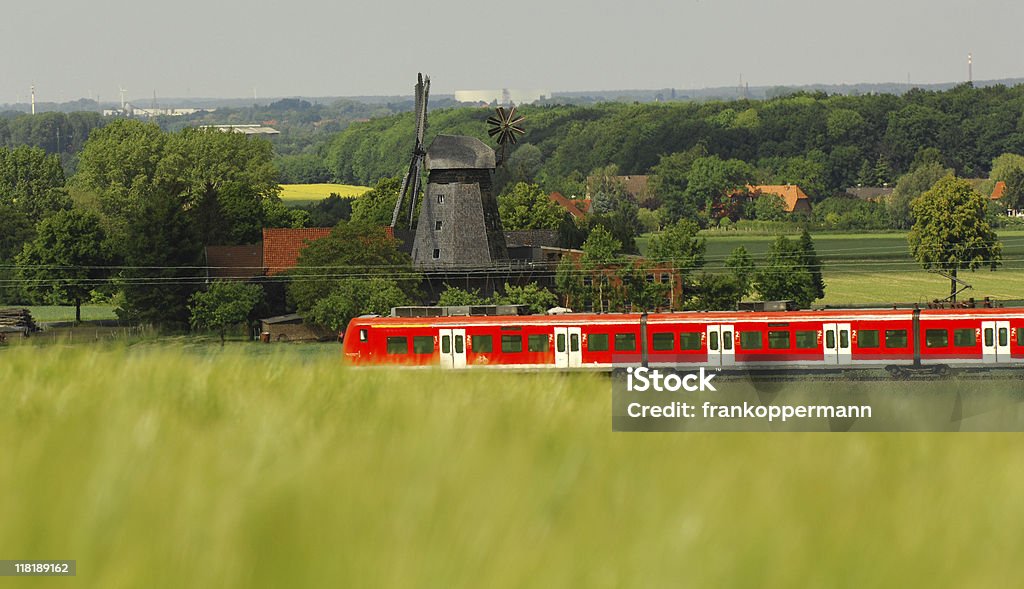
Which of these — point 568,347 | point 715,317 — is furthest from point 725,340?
point 568,347

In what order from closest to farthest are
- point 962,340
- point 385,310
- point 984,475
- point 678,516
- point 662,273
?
point 678,516, point 984,475, point 962,340, point 385,310, point 662,273

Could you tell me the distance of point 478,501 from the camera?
18.7ft

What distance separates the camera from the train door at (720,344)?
3819cm

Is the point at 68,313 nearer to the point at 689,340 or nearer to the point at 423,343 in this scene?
the point at 423,343

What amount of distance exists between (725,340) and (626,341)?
9.02ft

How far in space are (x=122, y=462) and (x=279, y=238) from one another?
81432 mm

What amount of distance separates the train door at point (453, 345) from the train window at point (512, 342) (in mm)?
1154

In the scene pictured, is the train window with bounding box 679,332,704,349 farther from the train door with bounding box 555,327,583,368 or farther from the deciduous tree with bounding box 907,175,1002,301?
the deciduous tree with bounding box 907,175,1002,301

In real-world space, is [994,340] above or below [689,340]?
below

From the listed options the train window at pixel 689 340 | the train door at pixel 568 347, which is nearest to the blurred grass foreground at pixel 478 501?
the train window at pixel 689 340

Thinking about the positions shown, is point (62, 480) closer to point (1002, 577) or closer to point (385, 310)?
point (1002, 577)

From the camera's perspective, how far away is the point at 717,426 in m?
7.98

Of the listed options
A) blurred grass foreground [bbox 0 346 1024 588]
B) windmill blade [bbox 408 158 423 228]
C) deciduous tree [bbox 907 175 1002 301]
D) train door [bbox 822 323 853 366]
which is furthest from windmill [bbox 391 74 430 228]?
blurred grass foreground [bbox 0 346 1024 588]

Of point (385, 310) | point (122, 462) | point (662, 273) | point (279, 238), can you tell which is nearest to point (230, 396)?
point (122, 462)
